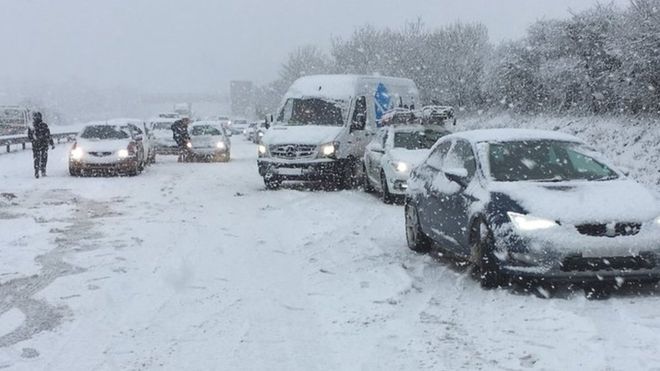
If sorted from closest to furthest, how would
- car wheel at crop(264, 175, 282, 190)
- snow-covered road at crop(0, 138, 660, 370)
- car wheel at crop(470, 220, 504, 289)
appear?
snow-covered road at crop(0, 138, 660, 370), car wheel at crop(470, 220, 504, 289), car wheel at crop(264, 175, 282, 190)

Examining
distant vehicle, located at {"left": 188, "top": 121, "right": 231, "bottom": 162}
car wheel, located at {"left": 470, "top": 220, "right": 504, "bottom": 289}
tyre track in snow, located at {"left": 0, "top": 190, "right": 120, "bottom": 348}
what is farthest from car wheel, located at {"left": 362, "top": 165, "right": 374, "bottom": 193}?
distant vehicle, located at {"left": 188, "top": 121, "right": 231, "bottom": 162}

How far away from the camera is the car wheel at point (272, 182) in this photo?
17.8 metres

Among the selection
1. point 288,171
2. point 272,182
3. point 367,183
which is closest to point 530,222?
point 367,183

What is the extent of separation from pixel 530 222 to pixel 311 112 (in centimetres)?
1226

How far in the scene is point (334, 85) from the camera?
19.1 meters

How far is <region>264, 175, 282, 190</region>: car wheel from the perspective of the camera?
17828 millimetres

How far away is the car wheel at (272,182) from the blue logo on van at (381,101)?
2858 millimetres

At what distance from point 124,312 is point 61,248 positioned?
3720 millimetres

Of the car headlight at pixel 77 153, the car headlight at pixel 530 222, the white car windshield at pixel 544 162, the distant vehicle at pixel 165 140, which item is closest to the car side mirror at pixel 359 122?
the car headlight at pixel 77 153

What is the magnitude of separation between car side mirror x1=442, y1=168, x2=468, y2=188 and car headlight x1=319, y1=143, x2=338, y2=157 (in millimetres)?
9237

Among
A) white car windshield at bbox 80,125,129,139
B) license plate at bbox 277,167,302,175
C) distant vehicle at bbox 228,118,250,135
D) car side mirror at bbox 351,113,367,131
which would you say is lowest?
distant vehicle at bbox 228,118,250,135

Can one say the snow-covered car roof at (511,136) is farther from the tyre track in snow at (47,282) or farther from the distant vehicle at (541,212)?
the tyre track in snow at (47,282)

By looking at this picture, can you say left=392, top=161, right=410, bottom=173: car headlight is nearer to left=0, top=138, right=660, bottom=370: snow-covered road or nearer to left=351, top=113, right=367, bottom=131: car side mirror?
left=0, top=138, right=660, bottom=370: snow-covered road

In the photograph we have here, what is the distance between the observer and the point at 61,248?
9977 millimetres
